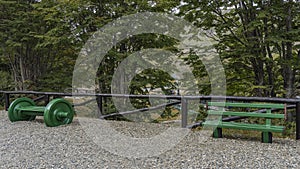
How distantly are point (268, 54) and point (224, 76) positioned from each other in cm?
93

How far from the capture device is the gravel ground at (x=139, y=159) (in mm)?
2662

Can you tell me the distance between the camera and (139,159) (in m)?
2.81

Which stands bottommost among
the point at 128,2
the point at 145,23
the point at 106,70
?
the point at 106,70

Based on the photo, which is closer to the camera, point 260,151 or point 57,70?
point 260,151

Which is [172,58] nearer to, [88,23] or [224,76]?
[224,76]

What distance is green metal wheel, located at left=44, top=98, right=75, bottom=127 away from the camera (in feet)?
14.7

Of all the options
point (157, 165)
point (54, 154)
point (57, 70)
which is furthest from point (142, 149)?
point (57, 70)

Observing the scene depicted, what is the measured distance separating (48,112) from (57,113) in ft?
0.57

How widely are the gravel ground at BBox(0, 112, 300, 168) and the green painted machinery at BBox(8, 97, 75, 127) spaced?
44 cm

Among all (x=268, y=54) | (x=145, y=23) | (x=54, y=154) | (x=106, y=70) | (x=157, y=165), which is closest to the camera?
(x=157, y=165)

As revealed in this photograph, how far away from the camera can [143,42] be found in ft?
19.2

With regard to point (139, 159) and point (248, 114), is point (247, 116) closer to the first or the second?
point (248, 114)

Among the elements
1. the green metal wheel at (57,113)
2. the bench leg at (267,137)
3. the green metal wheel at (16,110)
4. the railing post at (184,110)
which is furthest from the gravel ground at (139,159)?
the green metal wheel at (16,110)

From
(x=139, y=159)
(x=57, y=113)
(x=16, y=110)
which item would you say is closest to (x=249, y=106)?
(x=139, y=159)
